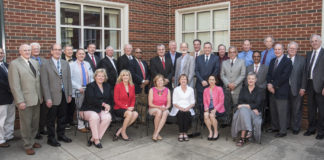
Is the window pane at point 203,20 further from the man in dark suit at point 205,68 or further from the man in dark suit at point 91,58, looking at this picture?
the man in dark suit at point 91,58

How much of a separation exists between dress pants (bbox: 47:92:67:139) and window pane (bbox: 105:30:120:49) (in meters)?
2.44

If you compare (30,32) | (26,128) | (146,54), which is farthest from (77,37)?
(26,128)

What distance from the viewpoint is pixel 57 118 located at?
443 cm

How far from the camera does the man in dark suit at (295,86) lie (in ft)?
15.8

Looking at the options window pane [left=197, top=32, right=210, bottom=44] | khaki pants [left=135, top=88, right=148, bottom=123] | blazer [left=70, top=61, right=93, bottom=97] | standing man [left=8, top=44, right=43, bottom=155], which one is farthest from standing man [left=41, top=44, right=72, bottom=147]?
window pane [left=197, top=32, right=210, bottom=44]

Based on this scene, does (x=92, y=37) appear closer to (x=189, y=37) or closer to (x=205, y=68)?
(x=189, y=37)

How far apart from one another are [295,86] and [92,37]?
4283 millimetres

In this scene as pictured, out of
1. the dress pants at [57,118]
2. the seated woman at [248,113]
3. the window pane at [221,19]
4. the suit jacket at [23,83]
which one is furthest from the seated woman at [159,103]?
the window pane at [221,19]

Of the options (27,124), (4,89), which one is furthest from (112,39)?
(27,124)

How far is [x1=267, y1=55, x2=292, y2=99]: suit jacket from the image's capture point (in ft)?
15.4

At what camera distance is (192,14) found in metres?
7.23

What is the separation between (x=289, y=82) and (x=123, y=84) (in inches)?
114

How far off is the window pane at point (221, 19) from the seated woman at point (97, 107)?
3.39 metres

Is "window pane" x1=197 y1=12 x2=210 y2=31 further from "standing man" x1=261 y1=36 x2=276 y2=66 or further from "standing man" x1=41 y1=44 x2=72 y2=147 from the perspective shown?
"standing man" x1=41 y1=44 x2=72 y2=147
